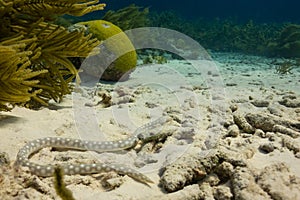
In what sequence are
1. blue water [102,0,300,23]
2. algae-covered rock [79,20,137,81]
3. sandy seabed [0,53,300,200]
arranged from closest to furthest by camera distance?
1. sandy seabed [0,53,300,200]
2. algae-covered rock [79,20,137,81]
3. blue water [102,0,300,23]

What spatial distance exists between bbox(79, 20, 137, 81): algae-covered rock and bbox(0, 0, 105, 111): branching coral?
8.92 feet

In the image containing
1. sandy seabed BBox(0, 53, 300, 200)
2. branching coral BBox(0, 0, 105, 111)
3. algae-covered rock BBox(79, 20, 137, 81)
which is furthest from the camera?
algae-covered rock BBox(79, 20, 137, 81)

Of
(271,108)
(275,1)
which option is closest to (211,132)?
(271,108)

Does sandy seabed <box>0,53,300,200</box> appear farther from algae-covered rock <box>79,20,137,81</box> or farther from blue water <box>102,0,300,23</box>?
blue water <box>102,0,300,23</box>

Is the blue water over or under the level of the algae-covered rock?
under

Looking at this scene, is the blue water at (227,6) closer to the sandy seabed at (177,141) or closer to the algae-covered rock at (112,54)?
the algae-covered rock at (112,54)

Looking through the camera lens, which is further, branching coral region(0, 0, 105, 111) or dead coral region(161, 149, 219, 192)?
branching coral region(0, 0, 105, 111)

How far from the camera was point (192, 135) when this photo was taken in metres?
4.16

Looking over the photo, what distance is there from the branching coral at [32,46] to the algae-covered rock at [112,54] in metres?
2.72

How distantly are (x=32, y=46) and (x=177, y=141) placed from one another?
A: 2.52 m

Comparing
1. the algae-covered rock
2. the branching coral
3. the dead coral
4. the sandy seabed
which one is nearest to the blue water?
the algae-covered rock

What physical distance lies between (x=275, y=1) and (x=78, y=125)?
112968mm

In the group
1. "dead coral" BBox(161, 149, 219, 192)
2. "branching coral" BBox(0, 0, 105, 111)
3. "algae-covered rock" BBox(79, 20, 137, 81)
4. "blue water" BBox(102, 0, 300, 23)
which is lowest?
"blue water" BBox(102, 0, 300, 23)

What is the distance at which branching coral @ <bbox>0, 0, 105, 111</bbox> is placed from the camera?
3.79m
